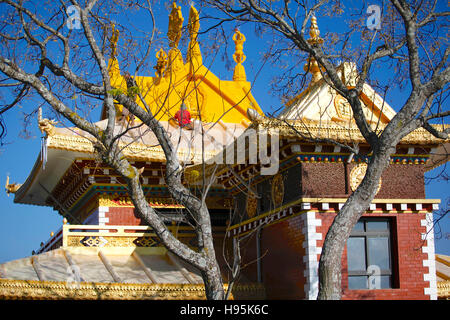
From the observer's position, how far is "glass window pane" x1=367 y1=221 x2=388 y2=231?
44.5 ft

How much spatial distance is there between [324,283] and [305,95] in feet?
21.8

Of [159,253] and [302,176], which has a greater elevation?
[302,176]

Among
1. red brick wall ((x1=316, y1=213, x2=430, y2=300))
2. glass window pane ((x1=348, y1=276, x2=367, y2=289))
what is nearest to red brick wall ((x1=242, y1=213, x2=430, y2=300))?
red brick wall ((x1=316, y1=213, x2=430, y2=300))

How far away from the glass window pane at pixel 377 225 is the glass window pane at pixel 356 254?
322 mm

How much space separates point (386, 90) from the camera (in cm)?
1003

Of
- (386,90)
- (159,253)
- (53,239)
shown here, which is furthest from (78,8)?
(53,239)

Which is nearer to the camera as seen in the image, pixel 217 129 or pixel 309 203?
pixel 309 203

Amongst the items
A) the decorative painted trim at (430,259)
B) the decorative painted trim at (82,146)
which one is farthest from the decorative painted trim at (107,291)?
the decorative painted trim at (430,259)

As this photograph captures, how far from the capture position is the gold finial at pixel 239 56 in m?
25.3

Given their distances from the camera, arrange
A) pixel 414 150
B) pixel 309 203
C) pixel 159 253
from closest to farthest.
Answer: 1. pixel 309 203
2. pixel 414 150
3. pixel 159 253

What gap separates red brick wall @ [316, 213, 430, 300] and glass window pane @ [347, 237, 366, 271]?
0.79 ft

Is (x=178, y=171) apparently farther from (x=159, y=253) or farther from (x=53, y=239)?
(x=53, y=239)

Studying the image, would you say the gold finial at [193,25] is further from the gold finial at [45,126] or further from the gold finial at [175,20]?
the gold finial at [45,126]
